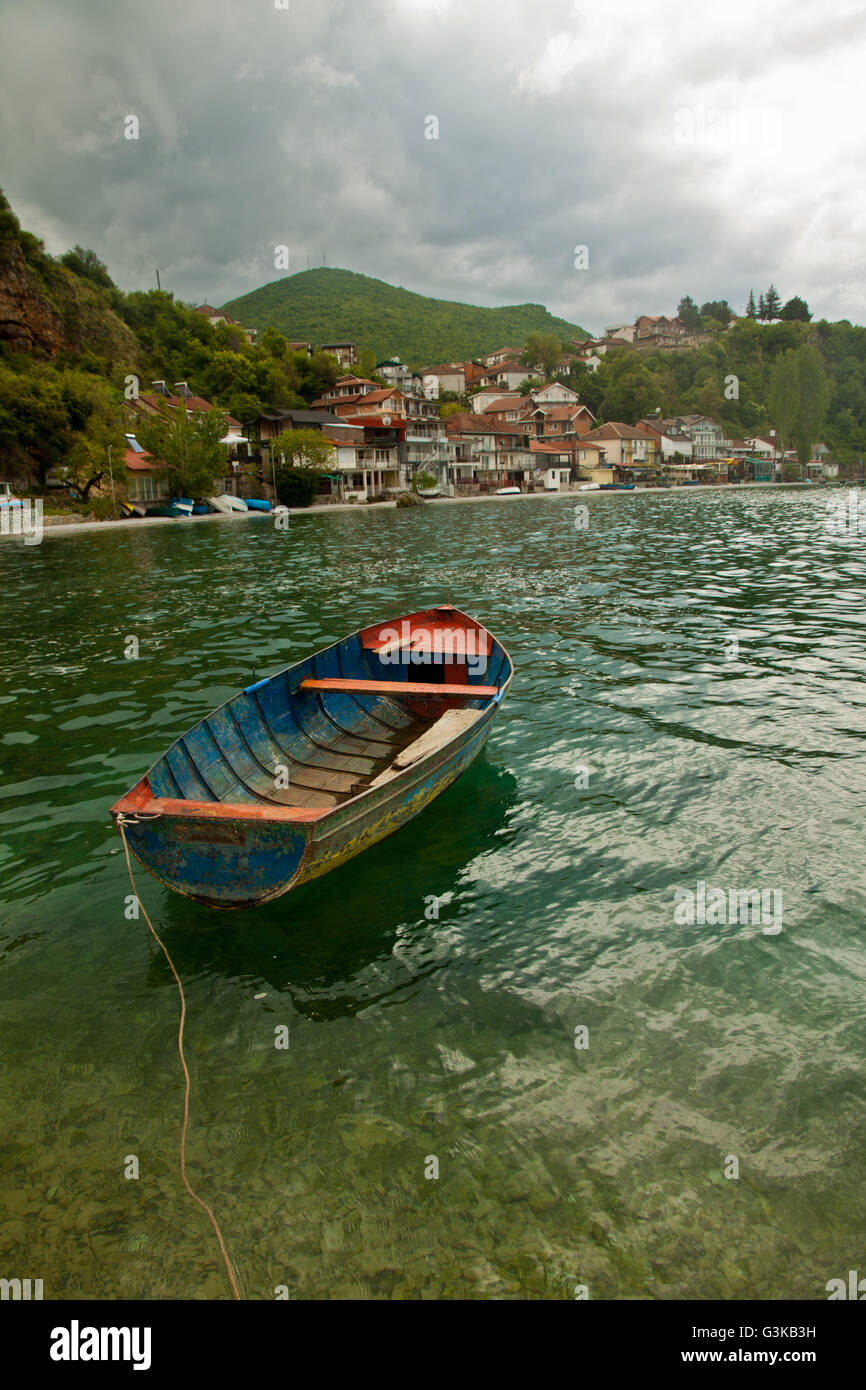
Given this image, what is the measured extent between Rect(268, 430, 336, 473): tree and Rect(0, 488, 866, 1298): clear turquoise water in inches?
2523

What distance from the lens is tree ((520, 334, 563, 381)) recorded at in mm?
164500

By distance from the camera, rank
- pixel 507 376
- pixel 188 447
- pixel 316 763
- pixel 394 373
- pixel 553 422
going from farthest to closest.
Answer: pixel 507 376 → pixel 394 373 → pixel 553 422 → pixel 188 447 → pixel 316 763

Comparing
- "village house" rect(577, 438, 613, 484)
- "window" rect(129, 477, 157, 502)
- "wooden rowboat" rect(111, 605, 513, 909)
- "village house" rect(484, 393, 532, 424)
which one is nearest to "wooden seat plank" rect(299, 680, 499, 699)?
"wooden rowboat" rect(111, 605, 513, 909)

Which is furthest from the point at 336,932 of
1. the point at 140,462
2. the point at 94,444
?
the point at 140,462

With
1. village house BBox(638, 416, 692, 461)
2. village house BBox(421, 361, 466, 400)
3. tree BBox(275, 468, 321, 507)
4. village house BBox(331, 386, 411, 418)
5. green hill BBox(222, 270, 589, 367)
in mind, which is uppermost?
green hill BBox(222, 270, 589, 367)

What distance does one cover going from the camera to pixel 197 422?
206 feet

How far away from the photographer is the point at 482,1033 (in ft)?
17.9

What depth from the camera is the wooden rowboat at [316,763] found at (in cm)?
565

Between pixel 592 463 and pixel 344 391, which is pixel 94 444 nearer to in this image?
pixel 344 391

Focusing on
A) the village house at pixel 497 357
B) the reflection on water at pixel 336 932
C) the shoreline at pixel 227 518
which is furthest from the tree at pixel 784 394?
the reflection on water at pixel 336 932

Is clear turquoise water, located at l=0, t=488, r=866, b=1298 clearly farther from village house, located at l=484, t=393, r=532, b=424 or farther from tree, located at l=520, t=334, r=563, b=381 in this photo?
tree, located at l=520, t=334, r=563, b=381

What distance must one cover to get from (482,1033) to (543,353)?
179 metres

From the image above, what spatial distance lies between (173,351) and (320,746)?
111 m

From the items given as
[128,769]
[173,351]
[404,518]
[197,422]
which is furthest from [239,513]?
[128,769]
